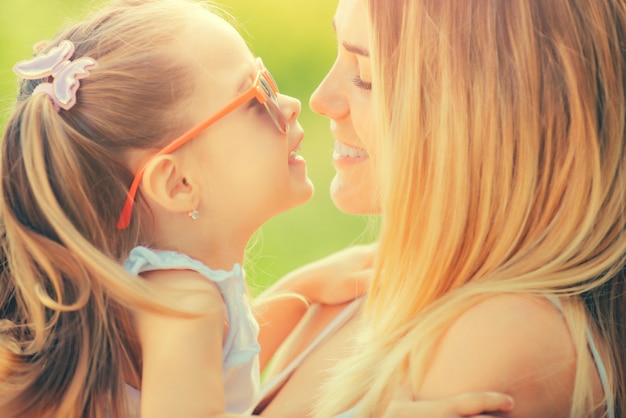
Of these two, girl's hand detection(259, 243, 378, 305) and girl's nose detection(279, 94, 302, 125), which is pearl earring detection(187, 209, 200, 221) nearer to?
girl's nose detection(279, 94, 302, 125)

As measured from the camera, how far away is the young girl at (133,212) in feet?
5.72

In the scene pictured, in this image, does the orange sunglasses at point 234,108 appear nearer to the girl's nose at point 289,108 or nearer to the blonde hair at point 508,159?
the girl's nose at point 289,108

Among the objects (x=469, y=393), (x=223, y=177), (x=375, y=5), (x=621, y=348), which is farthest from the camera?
(x=223, y=177)

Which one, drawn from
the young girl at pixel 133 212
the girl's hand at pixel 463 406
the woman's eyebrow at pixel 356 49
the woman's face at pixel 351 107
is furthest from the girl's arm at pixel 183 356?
the woman's eyebrow at pixel 356 49

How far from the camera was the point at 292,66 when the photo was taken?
219 inches

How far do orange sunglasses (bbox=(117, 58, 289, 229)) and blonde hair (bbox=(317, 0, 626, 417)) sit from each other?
31 centimetres

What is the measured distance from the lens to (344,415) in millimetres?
1687

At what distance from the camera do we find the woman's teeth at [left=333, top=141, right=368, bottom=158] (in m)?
2.19

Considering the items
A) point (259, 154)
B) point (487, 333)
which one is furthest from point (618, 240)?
point (259, 154)

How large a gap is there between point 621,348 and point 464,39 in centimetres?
57

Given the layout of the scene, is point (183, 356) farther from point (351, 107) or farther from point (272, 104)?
point (351, 107)

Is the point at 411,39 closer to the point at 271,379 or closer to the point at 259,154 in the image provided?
the point at 259,154

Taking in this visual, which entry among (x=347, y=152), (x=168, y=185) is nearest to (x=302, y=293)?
(x=347, y=152)

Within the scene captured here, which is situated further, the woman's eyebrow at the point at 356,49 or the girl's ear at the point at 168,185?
the woman's eyebrow at the point at 356,49
